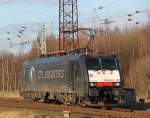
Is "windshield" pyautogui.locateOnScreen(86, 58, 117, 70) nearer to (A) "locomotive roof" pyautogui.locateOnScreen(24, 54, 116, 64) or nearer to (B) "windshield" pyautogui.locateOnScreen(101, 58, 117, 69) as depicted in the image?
(B) "windshield" pyautogui.locateOnScreen(101, 58, 117, 69)

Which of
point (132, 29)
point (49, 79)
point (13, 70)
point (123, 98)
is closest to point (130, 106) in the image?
point (123, 98)

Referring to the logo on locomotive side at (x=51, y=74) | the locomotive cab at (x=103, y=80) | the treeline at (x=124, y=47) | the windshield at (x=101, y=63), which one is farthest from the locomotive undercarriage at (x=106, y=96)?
the treeline at (x=124, y=47)

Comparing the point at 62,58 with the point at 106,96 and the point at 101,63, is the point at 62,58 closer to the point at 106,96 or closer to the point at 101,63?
the point at 101,63

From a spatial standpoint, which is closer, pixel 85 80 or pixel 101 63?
pixel 85 80

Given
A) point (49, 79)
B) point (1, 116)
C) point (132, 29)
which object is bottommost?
point (1, 116)

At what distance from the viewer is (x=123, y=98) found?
27.3 metres

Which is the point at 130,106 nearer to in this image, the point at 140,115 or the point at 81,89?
the point at 81,89

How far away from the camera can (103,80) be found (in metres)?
27.0

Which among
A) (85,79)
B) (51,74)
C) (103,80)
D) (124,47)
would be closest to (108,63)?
(103,80)

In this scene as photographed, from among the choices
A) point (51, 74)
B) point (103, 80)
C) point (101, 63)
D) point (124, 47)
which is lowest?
point (103, 80)

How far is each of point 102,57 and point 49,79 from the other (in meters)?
5.66

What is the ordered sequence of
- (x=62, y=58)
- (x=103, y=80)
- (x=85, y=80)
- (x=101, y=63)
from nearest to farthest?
(x=85, y=80), (x=103, y=80), (x=101, y=63), (x=62, y=58)

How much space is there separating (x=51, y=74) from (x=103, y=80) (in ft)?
19.8

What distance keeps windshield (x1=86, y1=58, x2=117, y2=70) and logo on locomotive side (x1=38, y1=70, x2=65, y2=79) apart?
3028 millimetres
